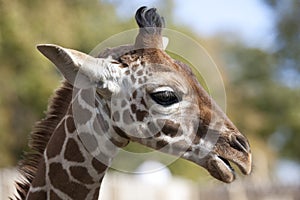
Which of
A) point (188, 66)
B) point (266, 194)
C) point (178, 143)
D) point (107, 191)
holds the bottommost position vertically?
point (266, 194)

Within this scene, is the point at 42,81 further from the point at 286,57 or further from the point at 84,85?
the point at 84,85

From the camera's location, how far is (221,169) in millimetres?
4184

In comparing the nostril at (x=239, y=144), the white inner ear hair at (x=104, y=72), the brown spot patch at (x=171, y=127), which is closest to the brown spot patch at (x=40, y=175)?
the white inner ear hair at (x=104, y=72)

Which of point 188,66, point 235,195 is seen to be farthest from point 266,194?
point 188,66

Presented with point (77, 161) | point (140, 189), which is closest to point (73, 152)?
point (77, 161)

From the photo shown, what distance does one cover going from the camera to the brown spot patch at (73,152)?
170 inches

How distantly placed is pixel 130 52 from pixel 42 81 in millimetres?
9250

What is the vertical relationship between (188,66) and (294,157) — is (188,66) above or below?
above

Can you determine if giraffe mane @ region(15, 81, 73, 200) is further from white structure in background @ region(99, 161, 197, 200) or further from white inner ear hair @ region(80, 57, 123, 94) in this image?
white structure in background @ region(99, 161, 197, 200)

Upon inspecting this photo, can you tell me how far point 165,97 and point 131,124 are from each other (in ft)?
0.75

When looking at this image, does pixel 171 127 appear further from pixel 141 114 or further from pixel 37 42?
pixel 37 42

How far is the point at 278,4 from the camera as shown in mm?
13086

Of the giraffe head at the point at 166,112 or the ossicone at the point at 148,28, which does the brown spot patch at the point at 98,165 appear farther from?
the ossicone at the point at 148,28

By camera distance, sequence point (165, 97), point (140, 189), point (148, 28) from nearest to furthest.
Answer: point (165, 97), point (148, 28), point (140, 189)
